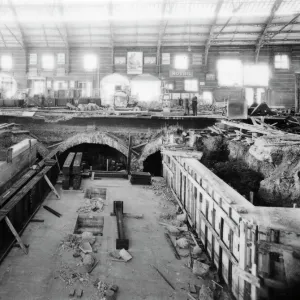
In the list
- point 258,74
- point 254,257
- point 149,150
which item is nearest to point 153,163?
point 149,150

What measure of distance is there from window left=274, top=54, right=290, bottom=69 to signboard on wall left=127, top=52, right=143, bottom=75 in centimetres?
1397

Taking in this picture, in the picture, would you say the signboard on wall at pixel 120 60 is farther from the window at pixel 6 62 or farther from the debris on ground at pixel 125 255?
the debris on ground at pixel 125 255

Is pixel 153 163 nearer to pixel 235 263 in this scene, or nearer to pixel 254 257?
pixel 235 263

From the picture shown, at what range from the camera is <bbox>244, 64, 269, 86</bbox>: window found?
94.8 feet

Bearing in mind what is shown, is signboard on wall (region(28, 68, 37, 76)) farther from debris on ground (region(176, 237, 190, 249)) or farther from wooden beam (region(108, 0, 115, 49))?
debris on ground (region(176, 237, 190, 249))

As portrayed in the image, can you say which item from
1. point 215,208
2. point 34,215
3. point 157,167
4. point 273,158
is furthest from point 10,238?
point 157,167

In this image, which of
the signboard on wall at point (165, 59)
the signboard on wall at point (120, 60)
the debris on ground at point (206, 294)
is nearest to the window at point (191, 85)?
the signboard on wall at point (165, 59)

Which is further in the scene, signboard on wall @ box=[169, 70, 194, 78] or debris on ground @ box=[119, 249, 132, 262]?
signboard on wall @ box=[169, 70, 194, 78]

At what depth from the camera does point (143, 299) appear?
15.0 feet

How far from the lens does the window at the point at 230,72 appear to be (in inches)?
1140

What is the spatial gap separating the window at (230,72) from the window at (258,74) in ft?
2.85

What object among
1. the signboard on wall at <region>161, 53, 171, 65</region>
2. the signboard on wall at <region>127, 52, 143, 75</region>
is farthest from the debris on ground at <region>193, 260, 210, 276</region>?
the signboard on wall at <region>161, 53, 171, 65</region>

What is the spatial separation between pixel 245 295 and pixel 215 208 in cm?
162

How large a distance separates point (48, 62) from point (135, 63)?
9.22m
